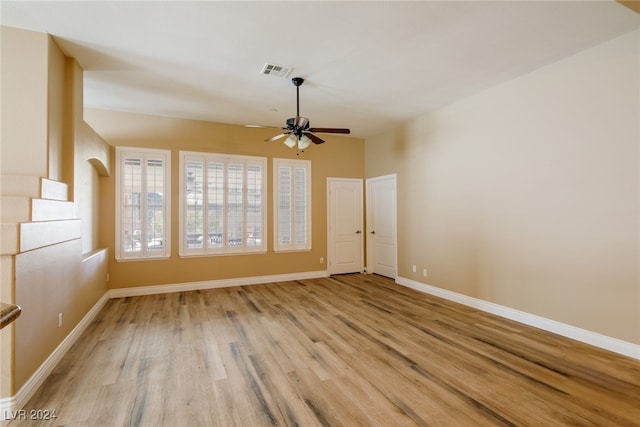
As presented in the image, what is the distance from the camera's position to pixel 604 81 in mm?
3164

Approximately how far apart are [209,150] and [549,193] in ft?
18.0

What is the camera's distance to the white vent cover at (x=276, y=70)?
367 cm

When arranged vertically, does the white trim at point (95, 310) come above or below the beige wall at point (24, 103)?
below

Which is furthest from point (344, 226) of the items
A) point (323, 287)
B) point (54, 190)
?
point (54, 190)

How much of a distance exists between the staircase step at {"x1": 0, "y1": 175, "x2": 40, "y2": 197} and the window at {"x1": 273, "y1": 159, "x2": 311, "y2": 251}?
3.96 meters

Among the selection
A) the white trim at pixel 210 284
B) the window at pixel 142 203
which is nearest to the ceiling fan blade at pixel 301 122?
the window at pixel 142 203

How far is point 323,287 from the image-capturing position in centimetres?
584

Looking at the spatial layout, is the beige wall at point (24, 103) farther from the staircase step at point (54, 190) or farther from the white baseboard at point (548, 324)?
the white baseboard at point (548, 324)

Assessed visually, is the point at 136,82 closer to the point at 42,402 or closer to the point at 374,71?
the point at 374,71

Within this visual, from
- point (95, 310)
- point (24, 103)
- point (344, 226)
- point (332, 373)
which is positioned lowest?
point (332, 373)

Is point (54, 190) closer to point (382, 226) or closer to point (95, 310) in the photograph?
point (95, 310)

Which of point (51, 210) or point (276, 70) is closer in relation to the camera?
point (51, 210)

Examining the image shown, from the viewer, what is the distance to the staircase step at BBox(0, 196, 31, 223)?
2.38 m

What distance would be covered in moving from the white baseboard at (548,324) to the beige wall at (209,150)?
2923 mm
